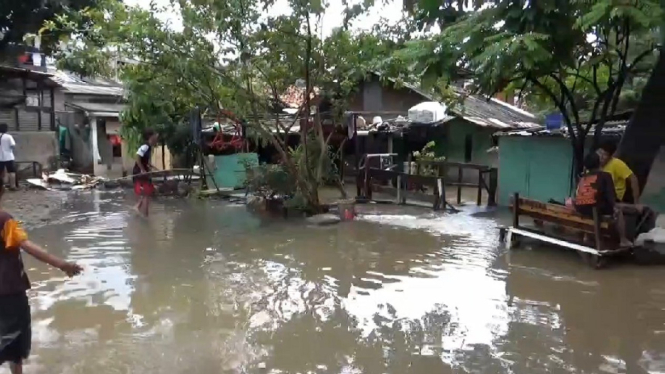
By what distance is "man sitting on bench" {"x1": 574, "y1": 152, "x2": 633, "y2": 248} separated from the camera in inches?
313

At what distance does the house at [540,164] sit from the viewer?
13432mm

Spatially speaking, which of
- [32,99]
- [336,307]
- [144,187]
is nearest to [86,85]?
[32,99]

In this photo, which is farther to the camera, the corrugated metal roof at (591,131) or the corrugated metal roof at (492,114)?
the corrugated metal roof at (492,114)

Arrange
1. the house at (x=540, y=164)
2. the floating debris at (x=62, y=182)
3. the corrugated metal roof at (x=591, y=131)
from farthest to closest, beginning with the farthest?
the floating debris at (x=62, y=182) → the house at (x=540, y=164) → the corrugated metal roof at (x=591, y=131)

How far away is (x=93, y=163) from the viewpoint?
24.4m

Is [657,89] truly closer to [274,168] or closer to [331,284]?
[331,284]

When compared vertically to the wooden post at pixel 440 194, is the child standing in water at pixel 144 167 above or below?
above

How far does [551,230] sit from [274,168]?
6.07 meters

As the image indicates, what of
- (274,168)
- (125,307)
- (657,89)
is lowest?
(125,307)

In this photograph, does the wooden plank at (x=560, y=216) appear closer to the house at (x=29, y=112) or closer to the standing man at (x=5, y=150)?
the standing man at (x=5, y=150)

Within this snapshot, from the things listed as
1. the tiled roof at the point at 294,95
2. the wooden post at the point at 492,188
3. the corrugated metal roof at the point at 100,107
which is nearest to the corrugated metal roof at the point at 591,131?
the wooden post at the point at 492,188

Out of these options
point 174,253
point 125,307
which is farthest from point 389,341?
point 174,253

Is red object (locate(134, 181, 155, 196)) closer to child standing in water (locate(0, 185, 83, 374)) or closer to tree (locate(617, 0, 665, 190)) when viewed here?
child standing in water (locate(0, 185, 83, 374))

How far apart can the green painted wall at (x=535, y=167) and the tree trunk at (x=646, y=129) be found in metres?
4.51
